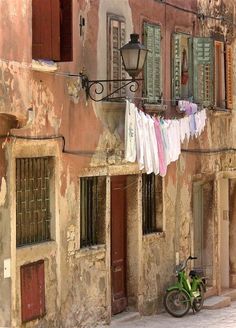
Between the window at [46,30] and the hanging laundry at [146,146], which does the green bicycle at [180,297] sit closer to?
the hanging laundry at [146,146]

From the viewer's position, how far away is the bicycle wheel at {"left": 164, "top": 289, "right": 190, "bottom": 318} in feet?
54.3

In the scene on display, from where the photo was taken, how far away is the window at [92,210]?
14.5 meters

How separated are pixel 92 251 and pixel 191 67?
18.0 feet

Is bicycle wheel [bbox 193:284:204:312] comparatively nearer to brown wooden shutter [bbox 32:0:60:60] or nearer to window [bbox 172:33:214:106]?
window [bbox 172:33:214:106]

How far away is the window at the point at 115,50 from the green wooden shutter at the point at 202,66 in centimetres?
334

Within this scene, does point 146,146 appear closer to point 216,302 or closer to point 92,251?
point 92,251

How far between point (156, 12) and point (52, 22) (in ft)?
15.4

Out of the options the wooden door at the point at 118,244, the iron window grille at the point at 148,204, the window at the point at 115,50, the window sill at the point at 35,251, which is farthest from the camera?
the iron window grille at the point at 148,204

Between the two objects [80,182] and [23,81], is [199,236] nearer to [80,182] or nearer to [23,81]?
[80,182]

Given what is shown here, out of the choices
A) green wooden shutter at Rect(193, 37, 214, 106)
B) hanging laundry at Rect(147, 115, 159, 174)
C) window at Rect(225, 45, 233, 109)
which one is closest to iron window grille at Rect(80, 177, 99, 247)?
hanging laundry at Rect(147, 115, 159, 174)

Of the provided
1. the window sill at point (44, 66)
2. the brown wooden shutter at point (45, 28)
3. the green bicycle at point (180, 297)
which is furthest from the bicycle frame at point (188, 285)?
the brown wooden shutter at point (45, 28)

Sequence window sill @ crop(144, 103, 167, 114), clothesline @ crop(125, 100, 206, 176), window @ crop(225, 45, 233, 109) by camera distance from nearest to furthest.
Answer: clothesline @ crop(125, 100, 206, 176) → window sill @ crop(144, 103, 167, 114) → window @ crop(225, 45, 233, 109)

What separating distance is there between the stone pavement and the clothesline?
2.69 metres

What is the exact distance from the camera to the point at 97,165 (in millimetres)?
14633
